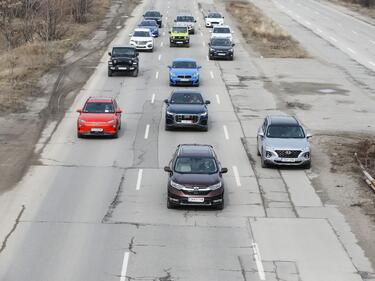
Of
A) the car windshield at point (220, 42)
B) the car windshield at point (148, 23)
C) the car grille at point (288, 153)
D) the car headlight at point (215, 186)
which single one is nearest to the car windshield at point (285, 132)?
the car grille at point (288, 153)

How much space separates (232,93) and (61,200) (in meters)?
22.0

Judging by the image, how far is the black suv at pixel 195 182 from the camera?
21344mm

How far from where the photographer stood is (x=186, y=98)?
→ 34312mm

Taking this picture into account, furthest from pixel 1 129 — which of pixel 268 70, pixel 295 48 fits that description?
pixel 295 48

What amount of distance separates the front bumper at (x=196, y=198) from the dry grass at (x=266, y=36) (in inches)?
1516

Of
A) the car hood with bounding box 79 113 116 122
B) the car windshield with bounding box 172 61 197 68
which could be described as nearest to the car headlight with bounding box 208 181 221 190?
the car hood with bounding box 79 113 116 122

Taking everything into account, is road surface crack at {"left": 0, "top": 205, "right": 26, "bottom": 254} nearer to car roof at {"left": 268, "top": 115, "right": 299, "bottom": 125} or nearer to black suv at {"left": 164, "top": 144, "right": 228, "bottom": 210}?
black suv at {"left": 164, "top": 144, "right": 228, "bottom": 210}

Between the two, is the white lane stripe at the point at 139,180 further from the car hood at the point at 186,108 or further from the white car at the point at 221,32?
the white car at the point at 221,32

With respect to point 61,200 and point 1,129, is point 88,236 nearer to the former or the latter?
point 61,200

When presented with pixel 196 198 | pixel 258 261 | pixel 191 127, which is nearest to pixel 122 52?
pixel 191 127

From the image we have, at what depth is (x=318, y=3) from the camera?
116 m

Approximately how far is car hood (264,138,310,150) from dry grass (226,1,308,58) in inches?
1273

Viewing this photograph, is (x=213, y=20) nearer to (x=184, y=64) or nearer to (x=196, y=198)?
(x=184, y=64)

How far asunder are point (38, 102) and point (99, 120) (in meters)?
9.15
